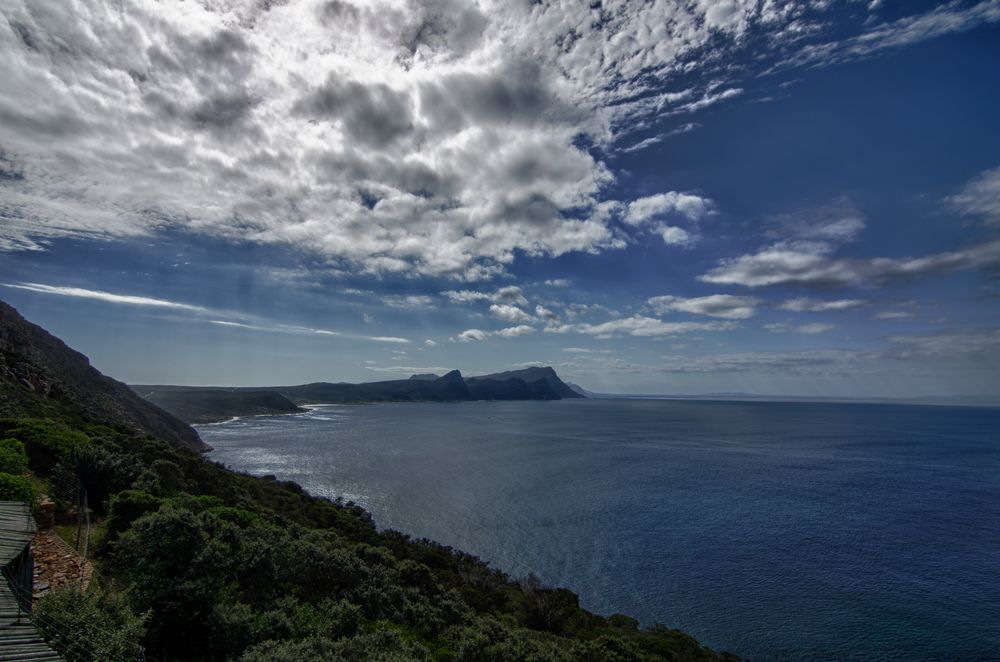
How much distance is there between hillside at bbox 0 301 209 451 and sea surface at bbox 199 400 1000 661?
51.4 ft

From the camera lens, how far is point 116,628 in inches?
443

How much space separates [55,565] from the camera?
17281mm

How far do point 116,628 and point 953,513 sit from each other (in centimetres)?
9171

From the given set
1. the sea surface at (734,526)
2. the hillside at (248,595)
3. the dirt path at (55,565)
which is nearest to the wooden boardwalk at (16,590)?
the hillside at (248,595)

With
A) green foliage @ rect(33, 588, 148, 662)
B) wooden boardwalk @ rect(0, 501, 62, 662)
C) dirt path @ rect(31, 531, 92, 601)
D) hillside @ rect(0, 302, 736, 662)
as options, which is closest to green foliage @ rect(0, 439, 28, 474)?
hillside @ rect(0, 302, 736, 662)

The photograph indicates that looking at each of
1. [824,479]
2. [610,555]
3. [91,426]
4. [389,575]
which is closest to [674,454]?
[824,479]

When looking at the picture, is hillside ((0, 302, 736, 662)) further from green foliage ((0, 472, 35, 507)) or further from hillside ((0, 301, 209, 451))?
hillside ((0, 301, 209, 451))

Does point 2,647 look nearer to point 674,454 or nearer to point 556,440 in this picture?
point 674,454

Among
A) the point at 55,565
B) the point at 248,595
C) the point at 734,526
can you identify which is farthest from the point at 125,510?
the point at 734,526

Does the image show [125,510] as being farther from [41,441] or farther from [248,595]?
Result: [41,441]

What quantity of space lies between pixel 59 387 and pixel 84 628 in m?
78.4

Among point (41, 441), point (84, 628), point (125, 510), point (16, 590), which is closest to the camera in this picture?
point (84, 628)

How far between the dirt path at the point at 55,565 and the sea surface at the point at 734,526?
36759mm

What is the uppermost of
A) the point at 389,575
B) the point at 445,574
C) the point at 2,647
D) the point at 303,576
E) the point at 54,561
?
the point at 2,647
